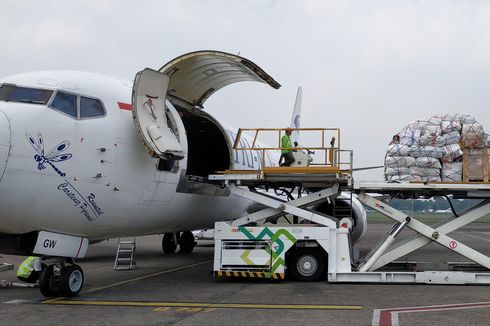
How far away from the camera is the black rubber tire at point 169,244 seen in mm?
21438

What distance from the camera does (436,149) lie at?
41.9 ft

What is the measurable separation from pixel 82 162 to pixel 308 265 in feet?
17.9

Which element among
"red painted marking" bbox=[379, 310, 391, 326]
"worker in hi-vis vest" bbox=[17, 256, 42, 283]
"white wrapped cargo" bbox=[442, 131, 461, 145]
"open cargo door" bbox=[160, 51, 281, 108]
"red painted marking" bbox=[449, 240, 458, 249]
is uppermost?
"open cargo door" bbox=[160, 51, 281, 108]

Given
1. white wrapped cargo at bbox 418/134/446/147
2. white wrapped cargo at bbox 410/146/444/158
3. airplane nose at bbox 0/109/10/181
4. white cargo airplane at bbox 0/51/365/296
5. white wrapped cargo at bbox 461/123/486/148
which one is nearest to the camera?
airplane nose at bbox 0/109/10/181

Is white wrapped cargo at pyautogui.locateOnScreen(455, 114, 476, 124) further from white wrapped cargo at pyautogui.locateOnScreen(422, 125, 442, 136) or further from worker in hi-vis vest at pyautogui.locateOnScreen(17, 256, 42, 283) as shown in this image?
worker in hi-vis vest at pyautogui.locateOnScreen(17, 256, 42, 283)

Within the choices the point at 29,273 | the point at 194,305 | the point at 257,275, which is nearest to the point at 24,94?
the point at 194,305

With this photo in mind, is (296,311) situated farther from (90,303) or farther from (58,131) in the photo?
(58,131)

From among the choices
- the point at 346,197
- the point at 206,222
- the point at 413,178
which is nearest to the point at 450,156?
the point at 413,178

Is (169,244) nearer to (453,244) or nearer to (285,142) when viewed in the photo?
(285,142)

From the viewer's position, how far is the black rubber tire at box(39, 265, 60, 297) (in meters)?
9.59

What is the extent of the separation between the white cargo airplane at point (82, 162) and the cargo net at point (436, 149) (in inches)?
136

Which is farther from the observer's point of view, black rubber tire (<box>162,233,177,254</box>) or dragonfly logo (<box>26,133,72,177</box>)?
black rubber tire (<box>162,233,177,254</box>)

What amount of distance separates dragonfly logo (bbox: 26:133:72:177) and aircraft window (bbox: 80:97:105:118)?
29.3 inches

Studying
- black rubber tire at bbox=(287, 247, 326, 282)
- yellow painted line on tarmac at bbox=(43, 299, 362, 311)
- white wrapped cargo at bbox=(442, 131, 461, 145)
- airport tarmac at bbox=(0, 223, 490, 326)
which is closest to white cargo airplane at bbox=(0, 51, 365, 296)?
yellow painted line on tarmac at bbox=(43, 299, 362, 311)
